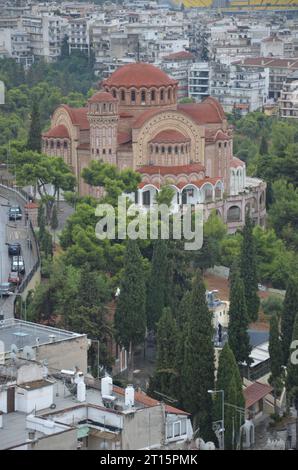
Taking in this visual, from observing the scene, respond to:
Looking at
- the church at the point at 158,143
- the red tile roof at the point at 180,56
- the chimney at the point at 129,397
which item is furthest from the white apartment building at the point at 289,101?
the chimney at the point at 129,397

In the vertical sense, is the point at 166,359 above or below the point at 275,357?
above

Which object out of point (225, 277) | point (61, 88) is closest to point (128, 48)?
point (61, 88)

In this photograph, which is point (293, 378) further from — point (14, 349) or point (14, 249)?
point (14, 249)

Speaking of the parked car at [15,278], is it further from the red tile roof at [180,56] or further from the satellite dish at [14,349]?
the red tile roof at [180,56]

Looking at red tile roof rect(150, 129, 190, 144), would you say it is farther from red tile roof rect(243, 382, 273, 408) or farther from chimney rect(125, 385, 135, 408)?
chimney rect(125, 385, 135, 408)

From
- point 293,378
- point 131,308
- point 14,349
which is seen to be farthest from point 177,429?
A: point 131,308

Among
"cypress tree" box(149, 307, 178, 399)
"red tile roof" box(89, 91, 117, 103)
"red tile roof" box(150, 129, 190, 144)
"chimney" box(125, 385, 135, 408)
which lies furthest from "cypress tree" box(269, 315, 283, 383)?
"red tile roof" box(89, 91, 117, 103)

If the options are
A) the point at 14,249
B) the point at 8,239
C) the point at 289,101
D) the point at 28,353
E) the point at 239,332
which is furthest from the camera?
the point at 289,101
